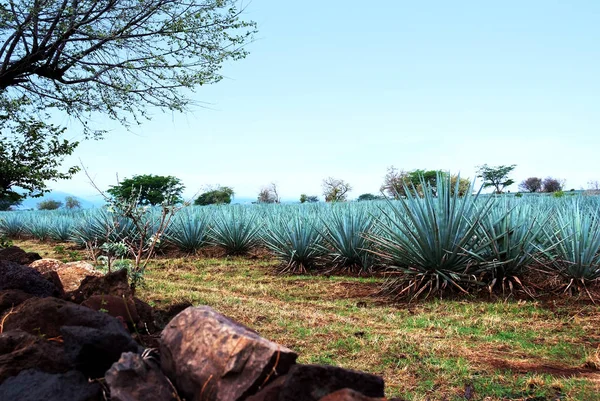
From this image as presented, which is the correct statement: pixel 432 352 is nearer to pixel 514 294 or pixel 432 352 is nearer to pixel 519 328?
pixel 519 328

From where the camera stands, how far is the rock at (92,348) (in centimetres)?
194

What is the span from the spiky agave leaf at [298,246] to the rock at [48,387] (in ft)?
22.6

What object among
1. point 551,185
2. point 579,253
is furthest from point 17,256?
point 551,185

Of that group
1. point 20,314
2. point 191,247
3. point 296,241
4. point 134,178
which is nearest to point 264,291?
point 296,241

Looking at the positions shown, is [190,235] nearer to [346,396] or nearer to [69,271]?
[69,271]

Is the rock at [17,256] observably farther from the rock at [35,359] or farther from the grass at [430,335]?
the rock at [35,359]

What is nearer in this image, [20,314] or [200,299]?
[20,314]

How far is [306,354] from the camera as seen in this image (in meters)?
3.96

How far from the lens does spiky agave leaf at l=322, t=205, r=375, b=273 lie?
854 centimetres

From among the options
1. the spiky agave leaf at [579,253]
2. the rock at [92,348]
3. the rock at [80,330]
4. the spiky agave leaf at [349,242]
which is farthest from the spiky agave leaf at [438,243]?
the rock at [92,348]

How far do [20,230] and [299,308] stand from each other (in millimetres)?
20426

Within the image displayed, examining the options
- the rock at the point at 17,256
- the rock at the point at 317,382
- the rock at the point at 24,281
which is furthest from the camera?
the rock at the point at 17,256

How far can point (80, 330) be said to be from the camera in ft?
6.47

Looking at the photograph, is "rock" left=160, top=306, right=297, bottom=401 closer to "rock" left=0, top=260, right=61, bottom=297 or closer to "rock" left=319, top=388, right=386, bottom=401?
"rock" left=319, top=388, right=386, bottom=401
